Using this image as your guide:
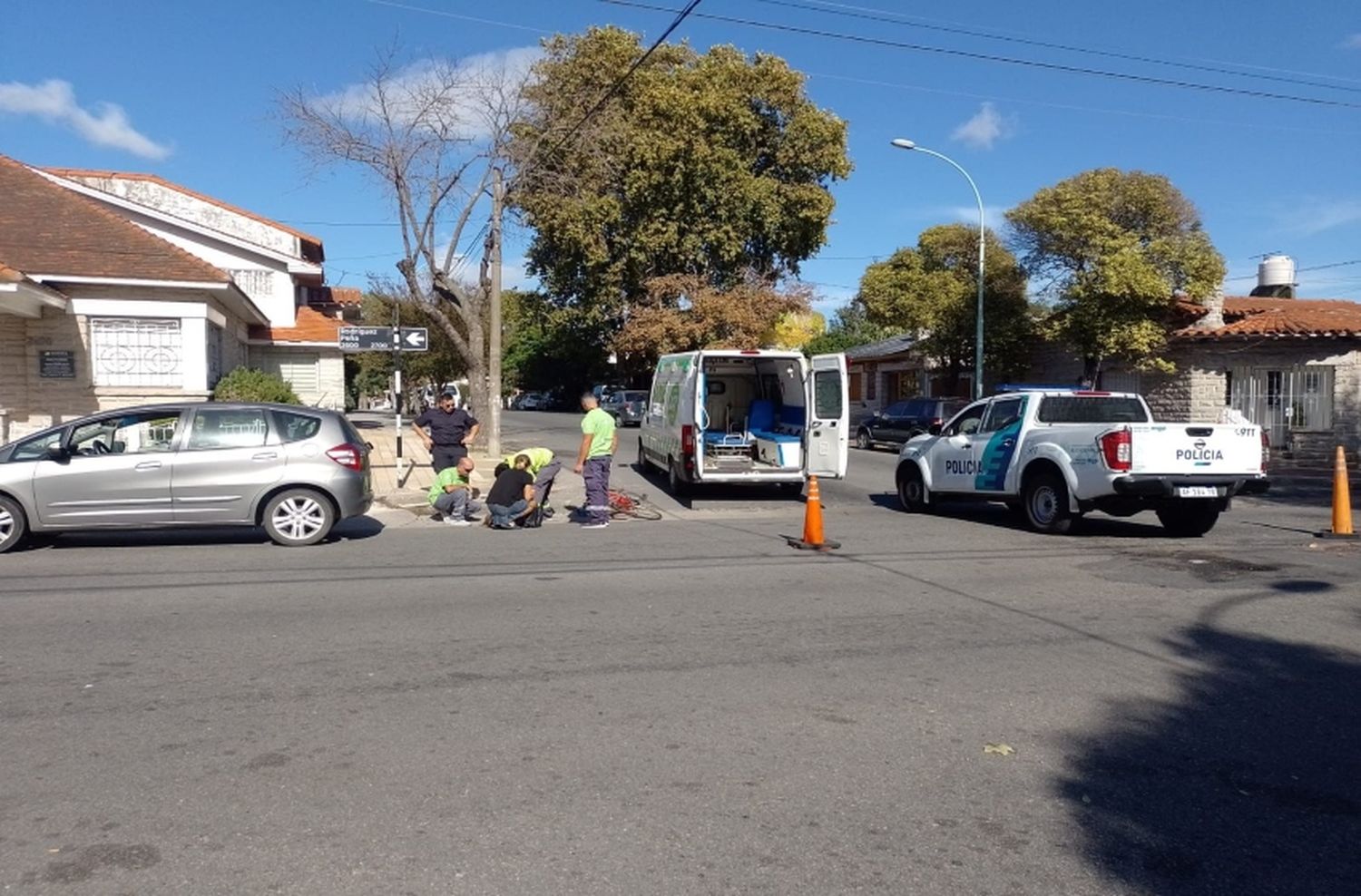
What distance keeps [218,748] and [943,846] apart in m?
3.20

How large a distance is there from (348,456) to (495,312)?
10.5 m

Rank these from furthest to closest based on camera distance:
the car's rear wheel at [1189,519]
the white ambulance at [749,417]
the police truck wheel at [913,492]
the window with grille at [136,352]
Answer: the window with grille at [136,352]
the white ambulance at [749,417]
the police truck wheel at [913,492]
the car's rear wheel at [1189,519]

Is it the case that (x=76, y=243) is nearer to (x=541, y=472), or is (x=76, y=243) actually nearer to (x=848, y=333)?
(x=541, y=472)

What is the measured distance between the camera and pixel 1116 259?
→ 26375 mm

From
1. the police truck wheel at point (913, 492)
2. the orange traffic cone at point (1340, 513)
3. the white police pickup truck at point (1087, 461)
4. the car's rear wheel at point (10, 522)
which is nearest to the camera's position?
the car's rear wheel at point (10, 522)

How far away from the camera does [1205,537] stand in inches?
501

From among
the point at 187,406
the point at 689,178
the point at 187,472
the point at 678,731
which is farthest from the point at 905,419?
the point at 678,731

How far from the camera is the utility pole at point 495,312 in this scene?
21.9m

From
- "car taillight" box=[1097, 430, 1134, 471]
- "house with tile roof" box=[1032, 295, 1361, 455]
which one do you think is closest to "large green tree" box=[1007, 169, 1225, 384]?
"house with tile roof" box=[1032, 295, 1361, 455]

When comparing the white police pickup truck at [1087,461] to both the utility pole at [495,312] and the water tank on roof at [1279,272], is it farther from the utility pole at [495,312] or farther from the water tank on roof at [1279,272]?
the water tank on roof at [1279,272]

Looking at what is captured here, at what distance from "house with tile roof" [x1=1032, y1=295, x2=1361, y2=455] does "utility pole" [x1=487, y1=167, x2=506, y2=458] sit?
16.0m

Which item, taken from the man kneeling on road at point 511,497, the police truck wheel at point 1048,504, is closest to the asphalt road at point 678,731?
the police truck wheel at point 1048,504

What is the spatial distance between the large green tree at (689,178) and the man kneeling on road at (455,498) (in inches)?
843

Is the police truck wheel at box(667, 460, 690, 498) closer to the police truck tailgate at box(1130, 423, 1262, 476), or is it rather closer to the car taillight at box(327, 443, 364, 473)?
the car taillight at box(327, 443, 364, 473)
